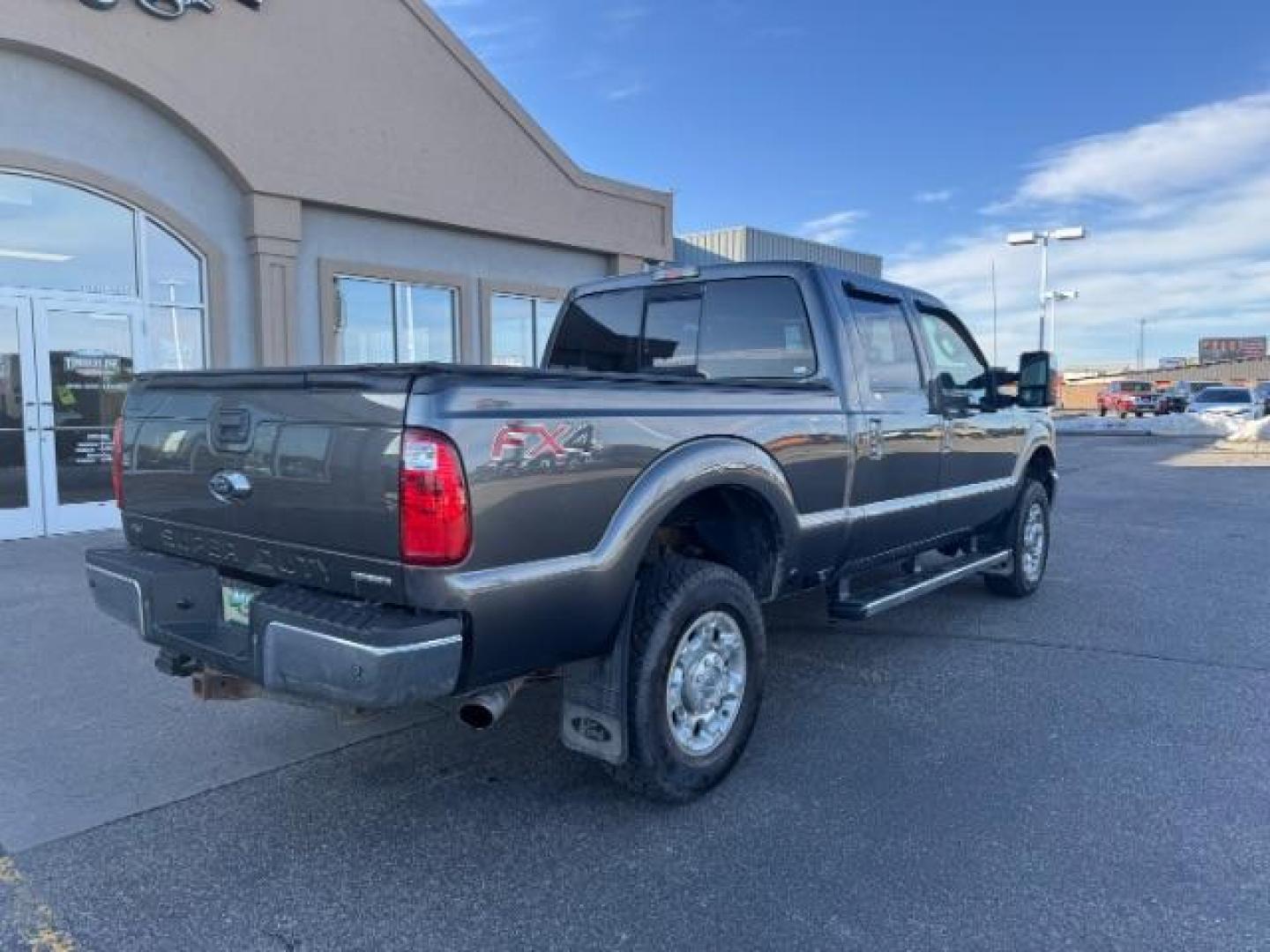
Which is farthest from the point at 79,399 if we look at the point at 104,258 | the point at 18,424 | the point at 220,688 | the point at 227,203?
the point at 220,688

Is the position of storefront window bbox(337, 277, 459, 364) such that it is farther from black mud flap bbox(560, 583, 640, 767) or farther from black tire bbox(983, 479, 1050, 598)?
black mud flap bbox(560, 583, 640, 767)

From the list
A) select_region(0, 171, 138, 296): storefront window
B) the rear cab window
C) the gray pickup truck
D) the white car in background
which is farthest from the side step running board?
the white car in background

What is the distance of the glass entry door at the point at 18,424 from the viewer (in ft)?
29.3

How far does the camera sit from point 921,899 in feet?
9.34

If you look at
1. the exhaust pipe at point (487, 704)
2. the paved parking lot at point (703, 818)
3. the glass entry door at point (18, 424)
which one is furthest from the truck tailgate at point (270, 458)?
the glass entry door at point (18, 424)

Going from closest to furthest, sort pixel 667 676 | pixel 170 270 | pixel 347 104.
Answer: pixel 667 676, pixel 170 270, pixel 347 104

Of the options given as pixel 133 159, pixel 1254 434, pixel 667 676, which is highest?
pixel 133 159

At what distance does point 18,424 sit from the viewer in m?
9.02

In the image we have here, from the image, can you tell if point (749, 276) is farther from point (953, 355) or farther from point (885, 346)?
point (953, 355)

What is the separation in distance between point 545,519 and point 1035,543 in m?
5.04

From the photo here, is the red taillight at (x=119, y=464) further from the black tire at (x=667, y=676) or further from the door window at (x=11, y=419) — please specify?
the door window at (x=11, y=419)

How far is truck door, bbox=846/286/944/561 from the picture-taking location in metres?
4.56

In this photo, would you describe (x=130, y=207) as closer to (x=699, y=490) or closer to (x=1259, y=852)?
(x=699, y=490)

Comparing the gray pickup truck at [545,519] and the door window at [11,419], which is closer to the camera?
the gray pickup truck at [545,519]
